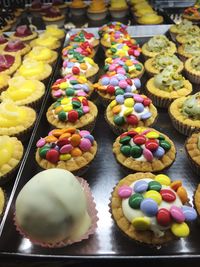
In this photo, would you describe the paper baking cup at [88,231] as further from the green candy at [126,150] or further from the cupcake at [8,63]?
the cupcake at [8,63]

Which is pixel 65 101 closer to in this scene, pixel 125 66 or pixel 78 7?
pixel 125 66

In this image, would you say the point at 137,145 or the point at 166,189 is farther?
the point at 137,145

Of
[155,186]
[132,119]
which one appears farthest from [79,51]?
[155,186]

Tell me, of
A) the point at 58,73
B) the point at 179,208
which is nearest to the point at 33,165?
the point at 179,208

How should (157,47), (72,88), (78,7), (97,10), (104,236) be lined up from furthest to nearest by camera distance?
(78,7), (97,10), (157,47), (72,88), (104,236)

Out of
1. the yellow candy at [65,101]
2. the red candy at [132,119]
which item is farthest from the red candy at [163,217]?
the yellow candy at [65,101]

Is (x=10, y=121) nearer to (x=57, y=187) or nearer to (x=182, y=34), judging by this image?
(x=57, y=187)
